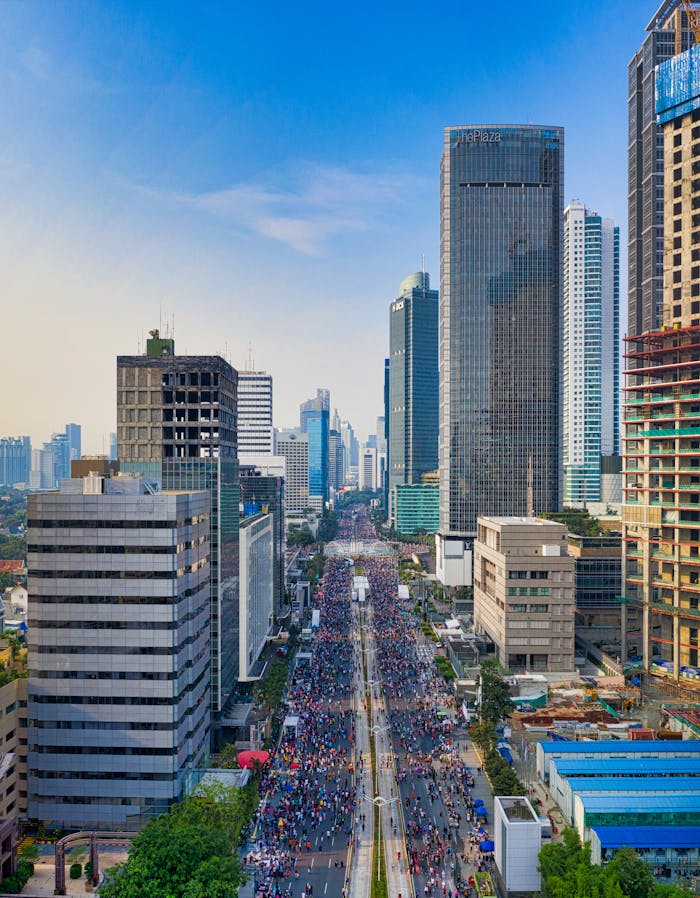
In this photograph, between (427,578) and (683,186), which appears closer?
(683,186)

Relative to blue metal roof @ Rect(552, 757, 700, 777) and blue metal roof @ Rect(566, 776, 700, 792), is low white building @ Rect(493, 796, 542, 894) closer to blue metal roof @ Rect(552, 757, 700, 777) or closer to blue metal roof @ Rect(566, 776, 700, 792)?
blue metal roof @ Rect(566, 776, 700, 792)

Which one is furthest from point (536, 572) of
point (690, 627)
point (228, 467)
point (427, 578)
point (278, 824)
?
point (427, 578)

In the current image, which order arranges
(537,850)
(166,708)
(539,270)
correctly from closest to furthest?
(537,850) < (166,708) < (539,270)

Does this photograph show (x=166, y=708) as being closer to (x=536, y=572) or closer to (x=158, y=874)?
(x=158, y=874)

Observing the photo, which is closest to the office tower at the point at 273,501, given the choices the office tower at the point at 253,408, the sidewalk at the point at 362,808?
the sidewalk at the point at 362,808

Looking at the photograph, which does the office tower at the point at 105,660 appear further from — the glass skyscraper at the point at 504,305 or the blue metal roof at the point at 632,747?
the glass skyscraper at the point at 504,305

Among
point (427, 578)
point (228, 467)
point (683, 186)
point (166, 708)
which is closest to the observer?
point (166, 708)

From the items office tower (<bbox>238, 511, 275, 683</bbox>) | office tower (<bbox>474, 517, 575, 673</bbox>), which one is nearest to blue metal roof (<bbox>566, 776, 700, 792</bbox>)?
office tower (<bbox>474, 517, 575, 673</bbox>)

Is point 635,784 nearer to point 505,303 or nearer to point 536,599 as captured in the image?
point 536,599
